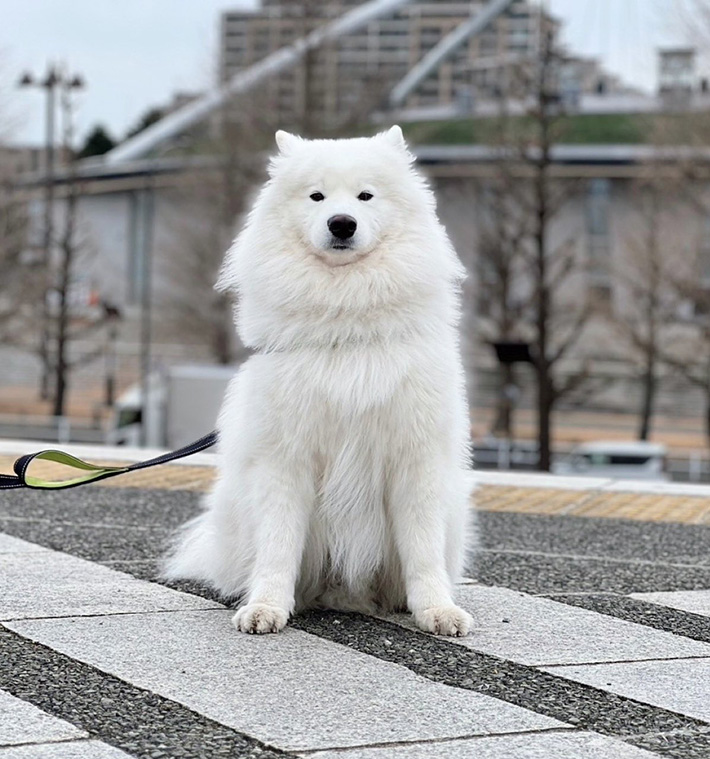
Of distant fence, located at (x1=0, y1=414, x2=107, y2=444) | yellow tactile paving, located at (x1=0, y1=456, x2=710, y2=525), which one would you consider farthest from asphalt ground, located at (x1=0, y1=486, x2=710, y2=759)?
distant fence, located at (x1=0, y1=414, x2=107, y2=444)

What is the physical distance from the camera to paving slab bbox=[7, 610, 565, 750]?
3.17 m

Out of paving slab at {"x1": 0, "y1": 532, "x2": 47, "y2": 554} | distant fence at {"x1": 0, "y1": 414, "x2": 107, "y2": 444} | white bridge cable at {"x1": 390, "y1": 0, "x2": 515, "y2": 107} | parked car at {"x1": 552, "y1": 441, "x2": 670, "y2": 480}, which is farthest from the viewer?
white bridge cable at {"x1": 390, "y1": 0, "x2": 515, "y2": 107}

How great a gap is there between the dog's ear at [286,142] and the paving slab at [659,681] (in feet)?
6.22

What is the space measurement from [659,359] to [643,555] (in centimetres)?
2366

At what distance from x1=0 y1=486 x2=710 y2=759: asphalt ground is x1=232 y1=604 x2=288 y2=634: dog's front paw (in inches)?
4.9

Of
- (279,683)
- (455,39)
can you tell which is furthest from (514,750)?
(455,39)

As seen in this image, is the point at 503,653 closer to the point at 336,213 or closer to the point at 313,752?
the point at 313,752

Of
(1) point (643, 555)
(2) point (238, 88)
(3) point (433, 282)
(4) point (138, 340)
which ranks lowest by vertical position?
(4) point (138, 340)

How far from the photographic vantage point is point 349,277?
13.9 feet

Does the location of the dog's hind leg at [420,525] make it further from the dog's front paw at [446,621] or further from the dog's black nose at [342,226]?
the dog's black nose at [342,226]

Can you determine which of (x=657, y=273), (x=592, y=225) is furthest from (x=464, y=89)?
(x=657, y=273)

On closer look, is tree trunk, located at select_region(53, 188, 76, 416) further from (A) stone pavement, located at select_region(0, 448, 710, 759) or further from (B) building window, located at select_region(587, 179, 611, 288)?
(B) building window, located at select_region(587, 179, 611, 288)

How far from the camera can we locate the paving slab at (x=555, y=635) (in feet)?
13.0

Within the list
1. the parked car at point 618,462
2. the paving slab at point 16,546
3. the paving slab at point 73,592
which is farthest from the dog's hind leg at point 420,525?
the parked car at point 618,462
